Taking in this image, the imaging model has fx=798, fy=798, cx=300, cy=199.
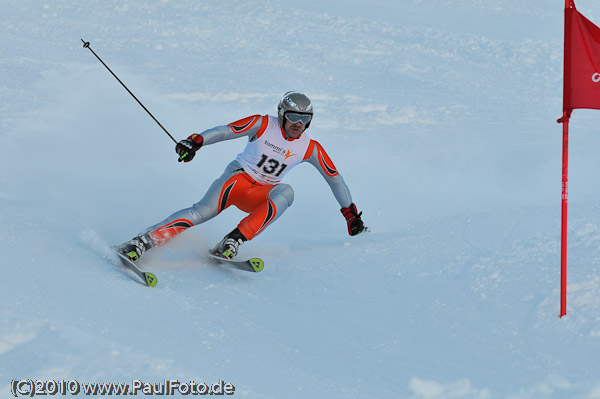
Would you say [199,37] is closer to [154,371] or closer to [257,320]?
[257,320]

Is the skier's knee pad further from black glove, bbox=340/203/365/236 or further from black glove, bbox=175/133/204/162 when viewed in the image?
black glove, bbox=175/133/204/162

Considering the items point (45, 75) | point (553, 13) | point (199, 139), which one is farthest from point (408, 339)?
point (553, 13)

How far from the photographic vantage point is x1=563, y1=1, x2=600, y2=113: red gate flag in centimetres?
429

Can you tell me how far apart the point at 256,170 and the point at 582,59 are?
2462mm

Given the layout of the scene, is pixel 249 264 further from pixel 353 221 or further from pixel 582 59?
pixel 582 59

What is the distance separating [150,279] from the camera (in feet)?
15.7

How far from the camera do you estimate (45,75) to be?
1098 cm

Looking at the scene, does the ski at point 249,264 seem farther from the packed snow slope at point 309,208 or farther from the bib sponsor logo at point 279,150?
the bib sponsor logo at point 279,150

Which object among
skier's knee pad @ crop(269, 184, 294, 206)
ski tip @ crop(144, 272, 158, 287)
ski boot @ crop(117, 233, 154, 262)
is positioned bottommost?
ski tip @ crop(144, 272, 158, 287)

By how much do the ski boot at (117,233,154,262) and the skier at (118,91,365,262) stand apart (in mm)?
116

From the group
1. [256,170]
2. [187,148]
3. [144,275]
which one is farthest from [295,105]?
[144,275]

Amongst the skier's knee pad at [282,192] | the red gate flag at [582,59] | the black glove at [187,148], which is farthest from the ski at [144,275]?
the red gate flag at [582,59]

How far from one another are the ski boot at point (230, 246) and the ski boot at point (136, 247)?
482 mm

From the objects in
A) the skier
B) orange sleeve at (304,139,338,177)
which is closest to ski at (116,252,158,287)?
the skier
